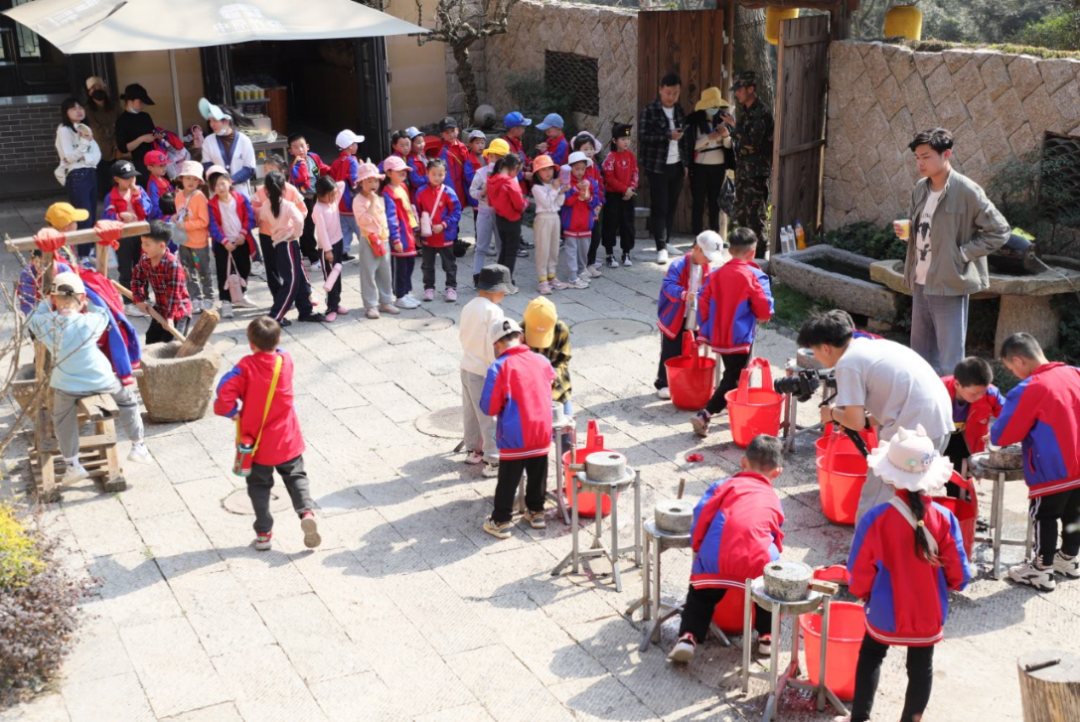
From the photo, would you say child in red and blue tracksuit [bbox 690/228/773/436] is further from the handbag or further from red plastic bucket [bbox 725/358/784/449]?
the handbag

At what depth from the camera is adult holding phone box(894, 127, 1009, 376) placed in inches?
320

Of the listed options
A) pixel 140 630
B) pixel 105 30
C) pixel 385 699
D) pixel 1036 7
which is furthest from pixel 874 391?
pixel 1036 7

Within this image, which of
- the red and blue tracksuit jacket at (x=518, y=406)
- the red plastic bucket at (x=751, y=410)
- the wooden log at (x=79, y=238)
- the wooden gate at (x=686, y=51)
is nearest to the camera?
the red and blue tracksuit jacket at (x=518, y=406)

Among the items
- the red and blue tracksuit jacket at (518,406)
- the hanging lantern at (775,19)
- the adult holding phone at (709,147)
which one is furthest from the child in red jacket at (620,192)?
the red and blue tracksuit jacket at (518,406)

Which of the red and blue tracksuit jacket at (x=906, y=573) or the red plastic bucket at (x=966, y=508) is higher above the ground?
the red and blue tracksuit jacket at (x=906, y=573)

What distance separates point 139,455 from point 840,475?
16.2 ft

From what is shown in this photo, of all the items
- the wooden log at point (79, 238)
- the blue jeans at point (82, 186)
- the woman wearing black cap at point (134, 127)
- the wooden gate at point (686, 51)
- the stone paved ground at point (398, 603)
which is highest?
the wooden gate at point (686, 51)

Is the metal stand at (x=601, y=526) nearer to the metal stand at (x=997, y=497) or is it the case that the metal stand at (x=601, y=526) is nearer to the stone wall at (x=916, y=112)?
the metal stand at (x=997, y=497)

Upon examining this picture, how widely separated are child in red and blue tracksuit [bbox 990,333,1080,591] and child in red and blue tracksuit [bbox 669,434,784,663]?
1.55m

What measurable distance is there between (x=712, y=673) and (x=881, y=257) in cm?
691

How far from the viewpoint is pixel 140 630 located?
6441mm

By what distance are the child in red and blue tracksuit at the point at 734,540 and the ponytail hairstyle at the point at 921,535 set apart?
0.86 meters

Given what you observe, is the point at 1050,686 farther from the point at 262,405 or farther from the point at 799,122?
the point at 799,122

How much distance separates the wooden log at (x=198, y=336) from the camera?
29.5 ft
